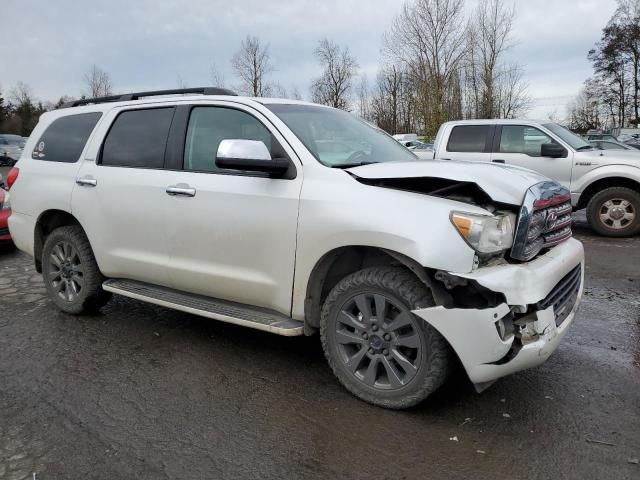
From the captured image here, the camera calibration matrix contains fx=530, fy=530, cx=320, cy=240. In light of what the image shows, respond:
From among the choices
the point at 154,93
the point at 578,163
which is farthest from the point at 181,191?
the point at 578,163

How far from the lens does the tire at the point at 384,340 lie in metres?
2.85

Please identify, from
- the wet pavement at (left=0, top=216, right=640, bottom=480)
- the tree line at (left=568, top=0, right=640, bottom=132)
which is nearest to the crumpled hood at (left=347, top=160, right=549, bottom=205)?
the wet pavement at (left=0, top=216, right=640, bottom=480)

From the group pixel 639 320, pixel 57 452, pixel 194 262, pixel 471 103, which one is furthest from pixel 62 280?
pixel 471 103

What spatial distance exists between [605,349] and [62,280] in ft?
14.9

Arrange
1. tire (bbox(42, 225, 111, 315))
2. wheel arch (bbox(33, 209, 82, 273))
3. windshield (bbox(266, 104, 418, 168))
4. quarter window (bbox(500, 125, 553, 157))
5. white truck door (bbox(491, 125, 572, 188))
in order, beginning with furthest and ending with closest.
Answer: quarter window (bbox(500, 125, 553, 157))
white truck door (bbox(491, 125, 572, 188))
wheel arch (bbox(33, 209, 82, 273))
tire (bbox(42, 225, 111, 315))
windshield (bbox(266, 104, 418, 168))

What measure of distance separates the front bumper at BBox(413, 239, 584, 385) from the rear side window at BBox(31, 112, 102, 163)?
3.36m

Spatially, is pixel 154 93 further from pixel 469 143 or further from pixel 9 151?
pixel 9 151

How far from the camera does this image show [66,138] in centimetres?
475

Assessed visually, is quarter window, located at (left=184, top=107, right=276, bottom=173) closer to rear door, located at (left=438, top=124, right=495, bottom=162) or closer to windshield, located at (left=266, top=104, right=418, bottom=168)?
windshield, located at (left=266, top=104, right=418, bottom=168)

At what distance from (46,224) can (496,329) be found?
13.6 ft

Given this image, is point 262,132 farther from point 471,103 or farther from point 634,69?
point 634,69

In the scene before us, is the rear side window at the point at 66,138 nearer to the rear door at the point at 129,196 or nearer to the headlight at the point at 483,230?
the rear door at the point at 129,196

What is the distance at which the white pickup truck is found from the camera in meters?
8.27

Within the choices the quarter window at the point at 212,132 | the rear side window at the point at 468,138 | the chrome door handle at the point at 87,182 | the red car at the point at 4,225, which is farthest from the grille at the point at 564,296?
the red car at the point at 4,225
